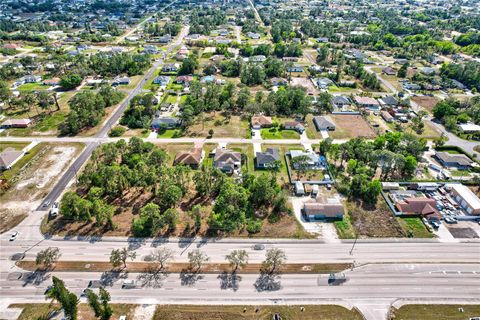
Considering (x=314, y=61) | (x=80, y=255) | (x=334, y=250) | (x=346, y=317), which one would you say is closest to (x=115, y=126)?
(x=80, y=255)

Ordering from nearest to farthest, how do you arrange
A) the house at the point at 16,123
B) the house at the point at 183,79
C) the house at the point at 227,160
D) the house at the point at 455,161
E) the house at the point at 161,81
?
the house at the point at 227,160, the house at the point at 455,161, the house at the point at 16,123, the house at the point at 161,81, the house at the point at 183,79

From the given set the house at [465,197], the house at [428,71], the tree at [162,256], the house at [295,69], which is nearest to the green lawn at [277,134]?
the house at [465,197]

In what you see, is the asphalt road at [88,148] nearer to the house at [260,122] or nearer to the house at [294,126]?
the house at [260,122]

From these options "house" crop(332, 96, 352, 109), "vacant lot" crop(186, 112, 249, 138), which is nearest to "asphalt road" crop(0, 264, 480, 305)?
"vacant lot" crop(186, 112, 249, 138)

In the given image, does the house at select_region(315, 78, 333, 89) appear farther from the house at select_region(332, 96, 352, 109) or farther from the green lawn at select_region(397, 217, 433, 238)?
the green lawn at select_region(397, 217, 433, 238)

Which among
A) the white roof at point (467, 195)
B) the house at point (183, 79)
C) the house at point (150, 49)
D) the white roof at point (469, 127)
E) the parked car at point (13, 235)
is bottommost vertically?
the white roof at point (467, 195)
